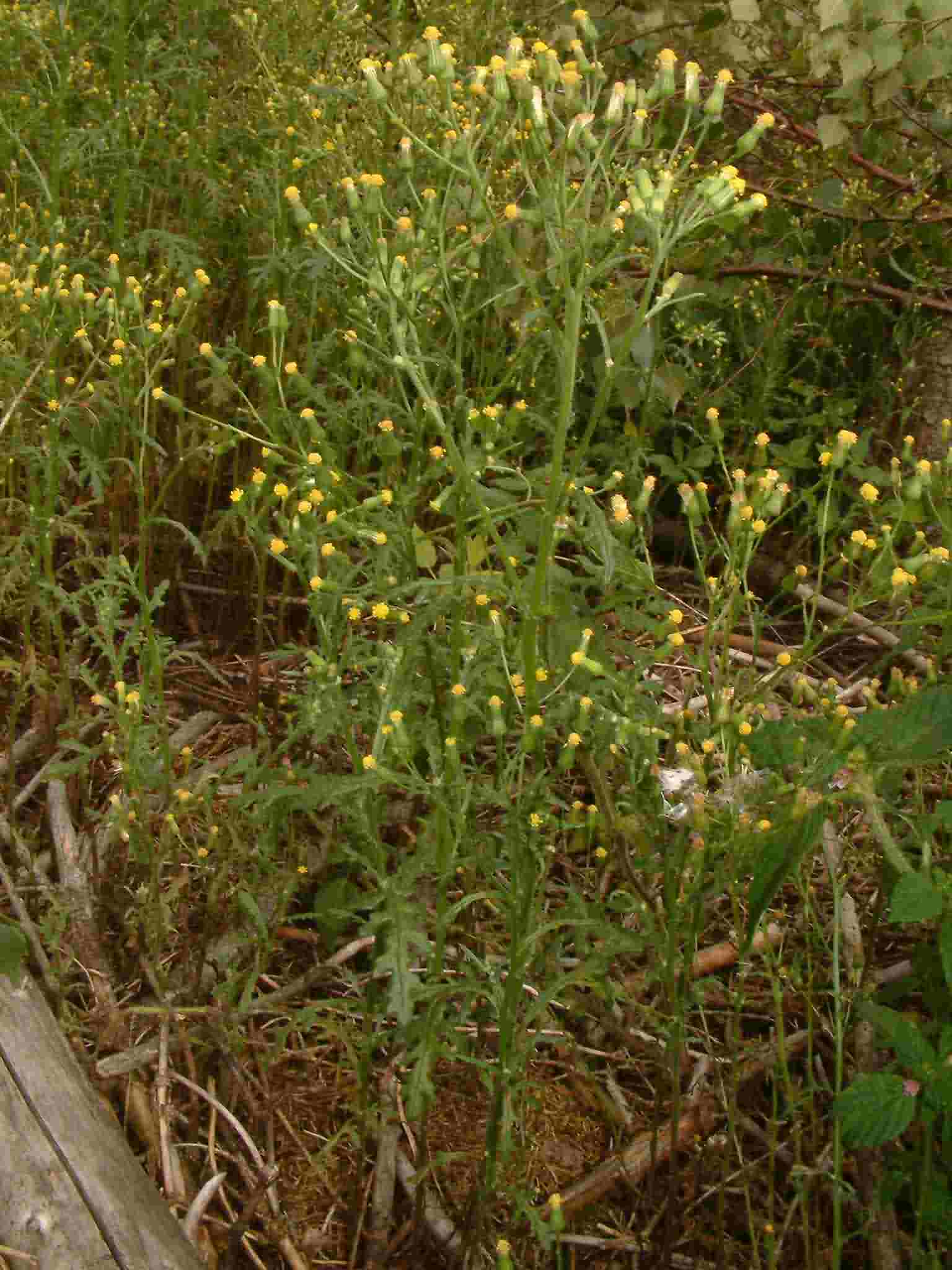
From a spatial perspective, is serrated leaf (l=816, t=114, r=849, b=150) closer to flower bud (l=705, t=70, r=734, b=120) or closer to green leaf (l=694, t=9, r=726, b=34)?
green leaf (l=694, t=9, r=726, b=34)

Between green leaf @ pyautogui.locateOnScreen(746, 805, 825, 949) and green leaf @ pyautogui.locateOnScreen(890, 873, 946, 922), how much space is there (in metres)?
0.17

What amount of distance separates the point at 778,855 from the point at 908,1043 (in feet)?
1.26

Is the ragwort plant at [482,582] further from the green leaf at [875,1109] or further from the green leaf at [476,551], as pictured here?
the green leaf at [875,1109]

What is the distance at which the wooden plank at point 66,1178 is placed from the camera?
1.81 metres

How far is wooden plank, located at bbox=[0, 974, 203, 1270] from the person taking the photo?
1.81m

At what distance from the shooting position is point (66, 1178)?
189 centimetres

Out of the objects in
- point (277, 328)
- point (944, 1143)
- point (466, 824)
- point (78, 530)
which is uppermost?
point (277, 328)

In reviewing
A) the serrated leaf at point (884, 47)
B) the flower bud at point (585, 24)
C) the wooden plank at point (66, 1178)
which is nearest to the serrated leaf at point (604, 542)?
the flower bud at point (585, 24)

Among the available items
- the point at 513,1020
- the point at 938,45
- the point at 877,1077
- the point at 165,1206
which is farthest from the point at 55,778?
the point at 938,45

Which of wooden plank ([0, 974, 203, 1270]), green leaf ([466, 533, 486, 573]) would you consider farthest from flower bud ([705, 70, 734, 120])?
wooden plank ([0, 974, 203, 1270])

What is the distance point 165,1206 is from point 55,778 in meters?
0.98

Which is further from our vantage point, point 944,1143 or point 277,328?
point 277,328

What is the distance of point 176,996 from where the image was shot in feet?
7.89

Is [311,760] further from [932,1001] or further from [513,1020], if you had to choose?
[932,1001]
